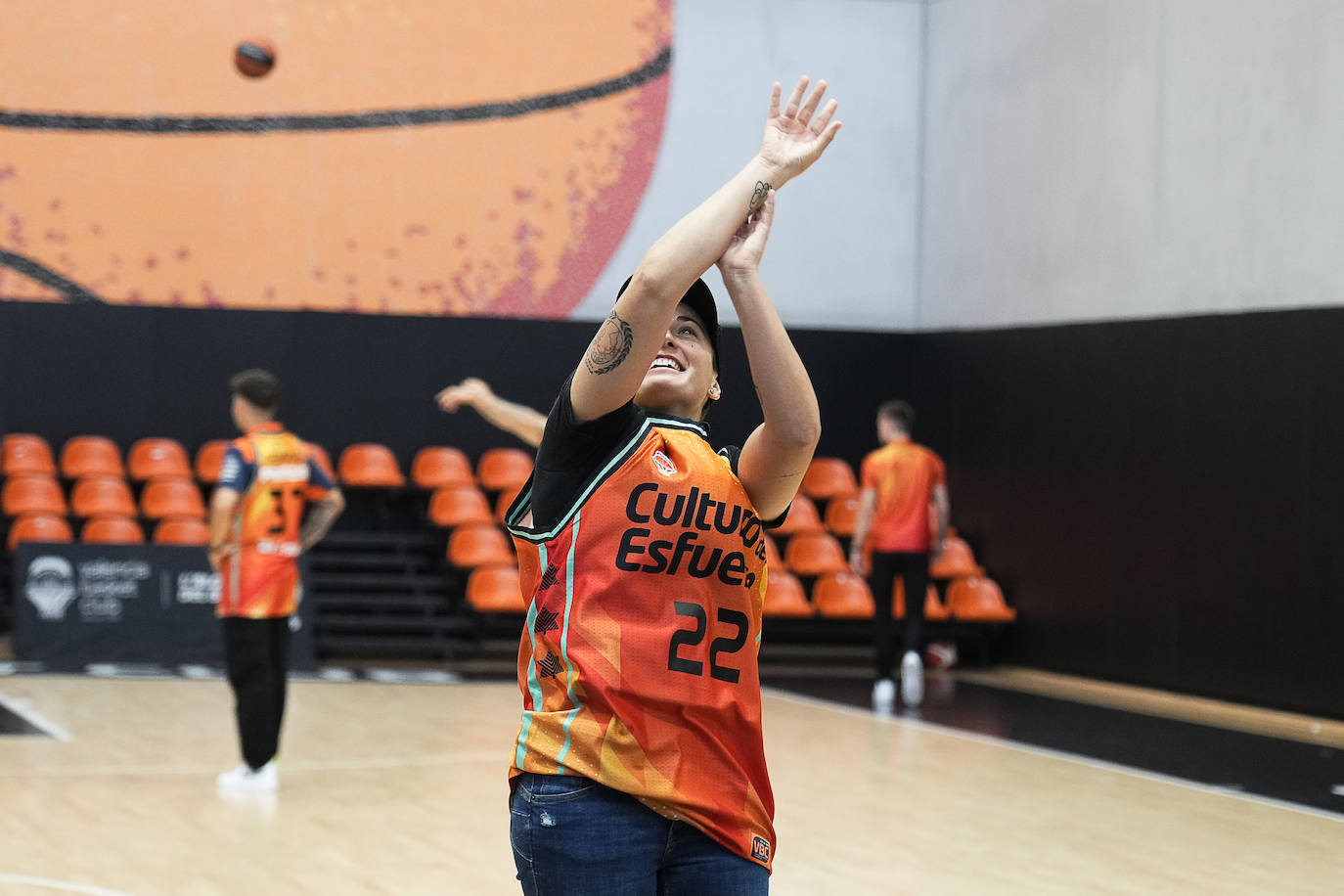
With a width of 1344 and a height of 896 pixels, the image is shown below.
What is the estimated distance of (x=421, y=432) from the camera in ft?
46.9

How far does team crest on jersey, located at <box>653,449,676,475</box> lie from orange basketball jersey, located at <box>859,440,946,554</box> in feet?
27.7

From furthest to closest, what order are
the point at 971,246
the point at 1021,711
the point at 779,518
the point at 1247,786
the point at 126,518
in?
the point at 971,246 < the point at 126,518 < the point at 1021,711 < the point at 1247,786 < the point at 779,518

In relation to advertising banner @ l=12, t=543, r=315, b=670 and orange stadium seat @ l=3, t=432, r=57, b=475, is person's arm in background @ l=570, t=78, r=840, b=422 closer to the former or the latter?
advertising banner @ l=12, t=543, r=315, b=670

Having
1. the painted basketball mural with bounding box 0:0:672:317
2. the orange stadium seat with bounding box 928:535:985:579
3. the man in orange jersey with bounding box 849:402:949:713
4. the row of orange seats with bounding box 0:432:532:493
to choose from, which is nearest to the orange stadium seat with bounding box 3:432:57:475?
the row of orange seats with bounding box 0:432:532:493

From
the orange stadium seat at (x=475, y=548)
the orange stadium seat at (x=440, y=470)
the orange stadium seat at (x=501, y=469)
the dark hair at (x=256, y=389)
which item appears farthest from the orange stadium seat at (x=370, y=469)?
the dark hair at (x=256, y=389)

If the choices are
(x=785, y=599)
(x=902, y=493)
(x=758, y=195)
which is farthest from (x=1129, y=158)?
(x=758, y=195)

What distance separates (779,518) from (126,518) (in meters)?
10.9

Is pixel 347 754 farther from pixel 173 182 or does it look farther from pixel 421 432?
pixel 173 182

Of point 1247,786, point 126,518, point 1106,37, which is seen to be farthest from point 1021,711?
point 126,518

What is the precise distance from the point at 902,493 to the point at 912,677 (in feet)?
4.01

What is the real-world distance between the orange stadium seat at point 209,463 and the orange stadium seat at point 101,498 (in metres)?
0.62

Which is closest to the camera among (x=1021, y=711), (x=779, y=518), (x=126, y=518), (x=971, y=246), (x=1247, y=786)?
(x=779, y=518)

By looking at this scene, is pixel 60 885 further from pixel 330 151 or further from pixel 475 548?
pixel 330 151

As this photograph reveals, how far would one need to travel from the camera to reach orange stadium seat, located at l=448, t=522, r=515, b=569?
12.6m
